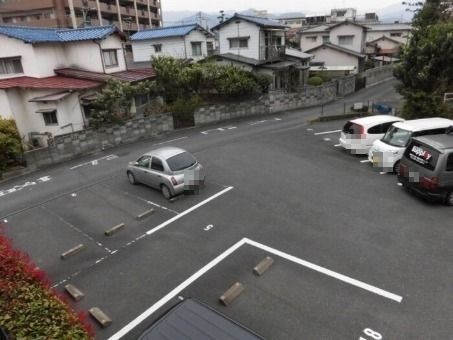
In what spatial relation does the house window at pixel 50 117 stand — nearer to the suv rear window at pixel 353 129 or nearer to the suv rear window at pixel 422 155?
the suv rear window at pixel 353 129

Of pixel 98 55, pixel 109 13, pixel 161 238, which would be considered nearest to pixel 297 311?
pixel 161 238

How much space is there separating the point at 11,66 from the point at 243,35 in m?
18.8

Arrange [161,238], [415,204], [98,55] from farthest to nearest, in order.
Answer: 1. [98,55]
2. [415,204]
3. [161,238]

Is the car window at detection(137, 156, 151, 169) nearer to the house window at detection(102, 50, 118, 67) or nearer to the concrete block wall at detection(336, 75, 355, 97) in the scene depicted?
the house window at detection(102, 50, 118, 67)

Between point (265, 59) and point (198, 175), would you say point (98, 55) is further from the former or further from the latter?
point (198, 175)

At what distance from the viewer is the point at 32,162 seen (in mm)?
16656

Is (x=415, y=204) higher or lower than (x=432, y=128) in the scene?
lower

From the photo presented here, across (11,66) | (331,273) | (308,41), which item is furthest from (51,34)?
(308,41)

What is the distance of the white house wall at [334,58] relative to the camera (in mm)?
38438

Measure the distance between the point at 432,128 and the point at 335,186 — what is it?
13.8ft

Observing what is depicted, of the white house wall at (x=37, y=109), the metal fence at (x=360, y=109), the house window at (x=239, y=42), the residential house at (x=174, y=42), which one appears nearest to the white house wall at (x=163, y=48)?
the residential house at (x=174, y=42)

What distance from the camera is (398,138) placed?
12438mm

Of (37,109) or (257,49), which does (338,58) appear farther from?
(37,109)

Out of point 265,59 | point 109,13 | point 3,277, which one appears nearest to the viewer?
point 3,277
